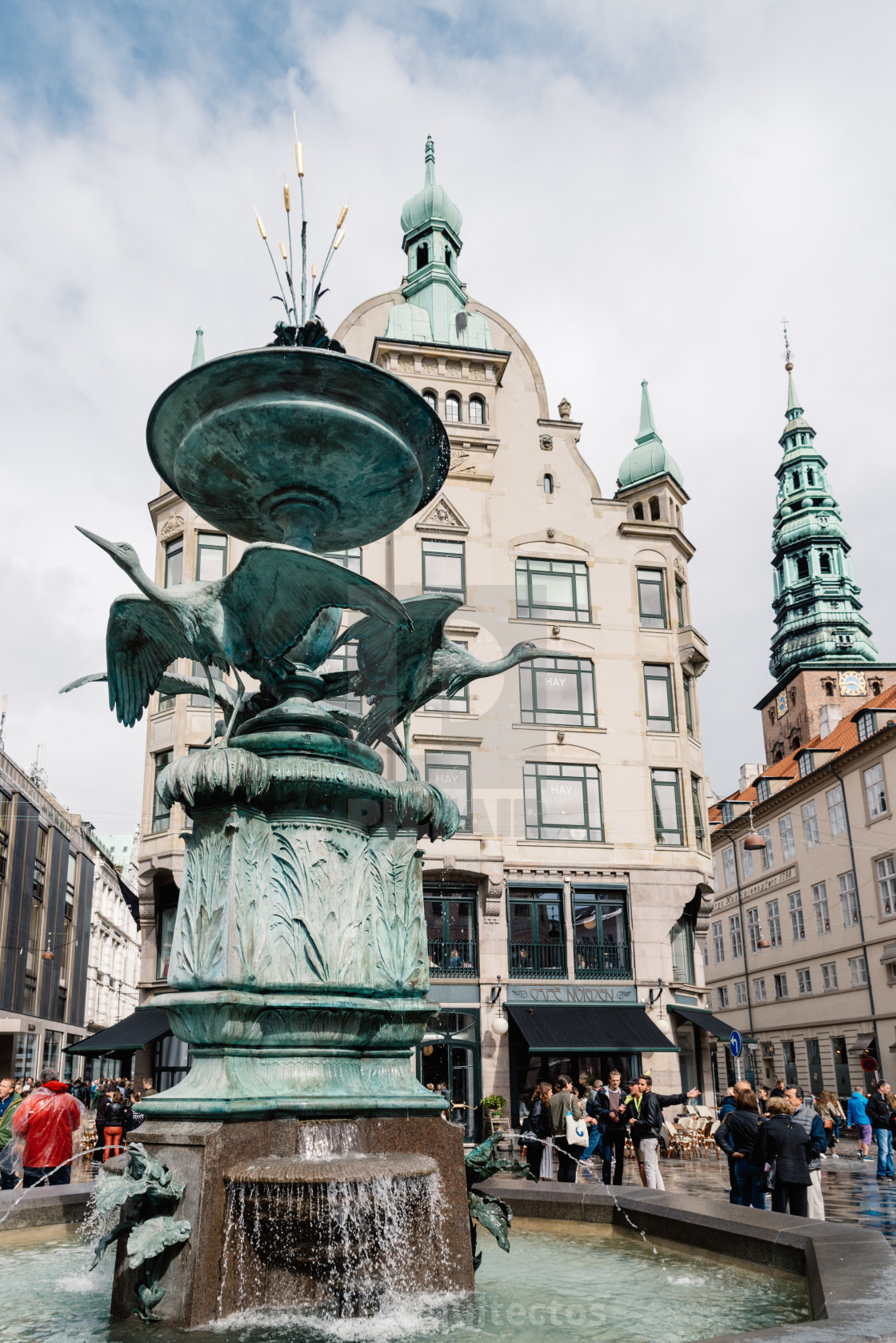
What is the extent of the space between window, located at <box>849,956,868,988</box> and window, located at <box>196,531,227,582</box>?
3161 centimetres

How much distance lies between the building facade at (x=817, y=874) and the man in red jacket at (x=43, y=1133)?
26192mm

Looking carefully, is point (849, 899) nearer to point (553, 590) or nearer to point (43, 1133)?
point (553, 590)

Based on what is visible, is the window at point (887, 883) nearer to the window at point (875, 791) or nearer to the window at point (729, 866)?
the window at point (875, 791)

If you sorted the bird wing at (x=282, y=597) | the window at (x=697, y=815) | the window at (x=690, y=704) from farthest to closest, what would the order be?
the window at (x=690, y=704), the window at (x=697, y=815), the bird wing at (x=282, y=597)

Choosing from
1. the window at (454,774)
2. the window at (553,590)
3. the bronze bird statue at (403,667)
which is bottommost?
the bronze bird statue at (403,667)

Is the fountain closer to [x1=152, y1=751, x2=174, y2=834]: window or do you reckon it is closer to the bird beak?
the bird beak

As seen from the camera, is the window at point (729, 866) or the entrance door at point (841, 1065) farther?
the window at point (729, 866)

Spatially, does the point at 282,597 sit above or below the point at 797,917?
below

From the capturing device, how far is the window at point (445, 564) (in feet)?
102

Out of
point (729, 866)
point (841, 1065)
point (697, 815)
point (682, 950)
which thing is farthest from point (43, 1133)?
point (729, 866)

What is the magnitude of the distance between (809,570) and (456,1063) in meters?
67.9

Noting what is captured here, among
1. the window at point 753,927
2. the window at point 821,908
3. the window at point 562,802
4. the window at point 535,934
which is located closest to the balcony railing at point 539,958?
the window at point 535,934

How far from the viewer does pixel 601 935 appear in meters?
29.5

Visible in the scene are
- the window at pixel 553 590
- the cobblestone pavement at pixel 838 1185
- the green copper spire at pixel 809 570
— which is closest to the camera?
the cobblestone pavement at pixel 838 1185
